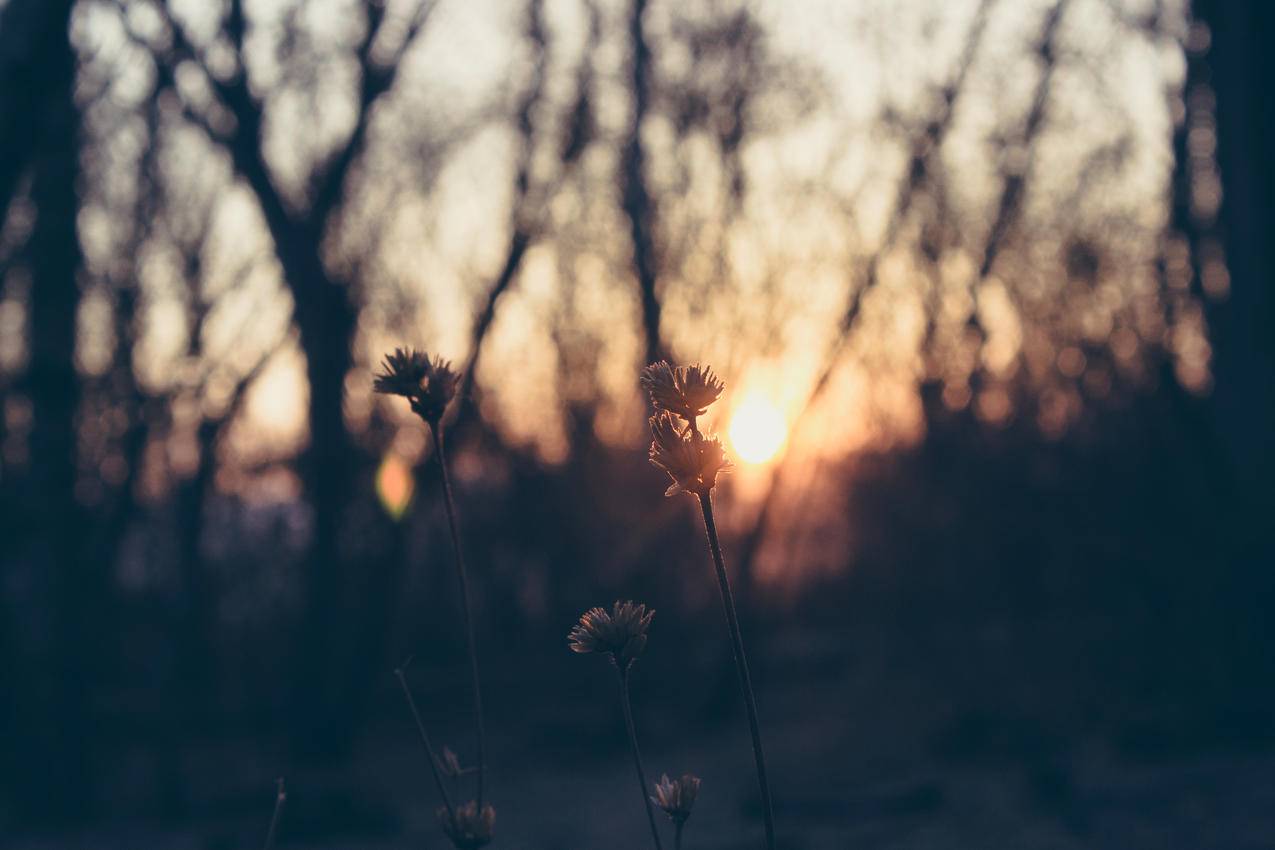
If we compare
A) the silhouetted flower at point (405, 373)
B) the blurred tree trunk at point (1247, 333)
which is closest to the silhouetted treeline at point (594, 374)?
the blurred tree trunk at point (1247, 333)

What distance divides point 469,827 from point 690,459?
0.43m

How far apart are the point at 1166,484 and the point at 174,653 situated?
11.0m

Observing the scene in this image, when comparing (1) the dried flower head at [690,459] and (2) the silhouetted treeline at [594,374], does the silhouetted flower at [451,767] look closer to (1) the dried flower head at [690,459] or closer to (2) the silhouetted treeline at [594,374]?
(1) the dried flower head at [690,459]

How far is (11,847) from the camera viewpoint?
8.55 meters

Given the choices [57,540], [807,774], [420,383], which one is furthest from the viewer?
[807,774]

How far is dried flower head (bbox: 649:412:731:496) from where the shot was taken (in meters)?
1.12

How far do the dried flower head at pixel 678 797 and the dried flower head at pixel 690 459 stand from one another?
0.29 meters

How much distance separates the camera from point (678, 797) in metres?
1.20

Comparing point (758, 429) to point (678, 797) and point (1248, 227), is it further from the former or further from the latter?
point (678, 797)

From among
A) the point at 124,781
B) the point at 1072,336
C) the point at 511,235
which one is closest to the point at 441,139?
the point at 511,235

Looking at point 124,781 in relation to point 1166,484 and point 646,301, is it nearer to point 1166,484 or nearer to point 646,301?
point 646,301

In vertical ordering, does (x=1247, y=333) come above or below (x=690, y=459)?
above

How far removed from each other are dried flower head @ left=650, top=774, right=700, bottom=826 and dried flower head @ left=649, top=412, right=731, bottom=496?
0.29 metres

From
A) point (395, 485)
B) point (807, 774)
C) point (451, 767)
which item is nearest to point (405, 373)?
point (451, 767)
